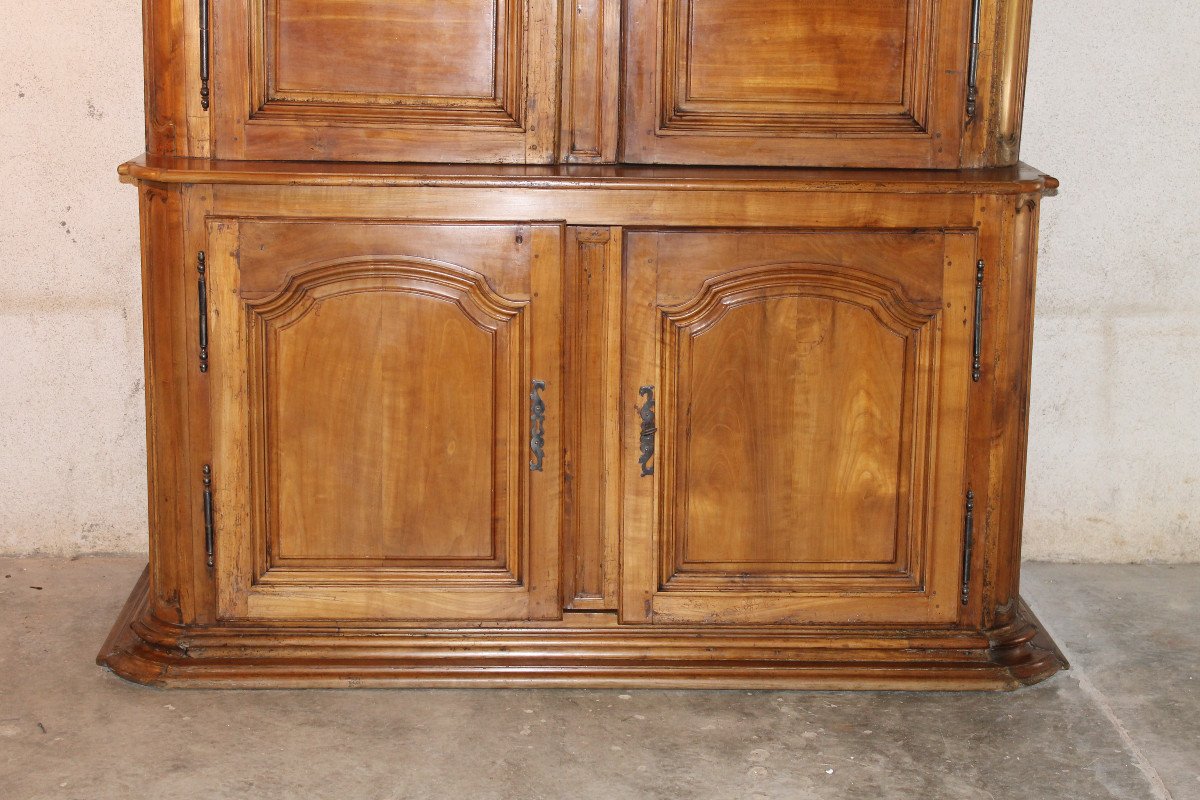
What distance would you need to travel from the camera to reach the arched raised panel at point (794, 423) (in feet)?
9.05

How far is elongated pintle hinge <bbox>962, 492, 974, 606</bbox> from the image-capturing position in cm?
285

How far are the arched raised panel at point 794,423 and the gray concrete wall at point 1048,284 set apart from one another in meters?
0.91

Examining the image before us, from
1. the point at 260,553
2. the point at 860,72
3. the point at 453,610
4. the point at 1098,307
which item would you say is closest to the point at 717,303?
the point at 860,72

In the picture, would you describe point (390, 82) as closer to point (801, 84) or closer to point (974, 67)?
point (801, 84)

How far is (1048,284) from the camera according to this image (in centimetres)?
352

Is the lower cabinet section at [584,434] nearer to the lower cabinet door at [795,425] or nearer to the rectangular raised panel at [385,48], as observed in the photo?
the lower cabinet door at [795,425]

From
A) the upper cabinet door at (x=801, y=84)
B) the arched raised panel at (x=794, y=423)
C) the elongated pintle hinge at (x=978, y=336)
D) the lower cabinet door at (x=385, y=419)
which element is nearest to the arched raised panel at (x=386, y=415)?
the lower cabinet door at (x=385, y=419)

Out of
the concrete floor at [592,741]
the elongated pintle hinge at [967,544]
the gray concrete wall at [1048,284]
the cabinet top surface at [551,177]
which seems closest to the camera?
the concrete floor at [592,741]

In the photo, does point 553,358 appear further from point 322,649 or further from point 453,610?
point 322,649

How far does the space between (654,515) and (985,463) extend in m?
0.66

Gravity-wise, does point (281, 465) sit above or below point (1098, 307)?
below

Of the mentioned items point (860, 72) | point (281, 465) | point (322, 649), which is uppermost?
point (860, 72)

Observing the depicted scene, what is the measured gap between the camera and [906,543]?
2.86 m

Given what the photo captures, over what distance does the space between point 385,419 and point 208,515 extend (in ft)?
1.28
